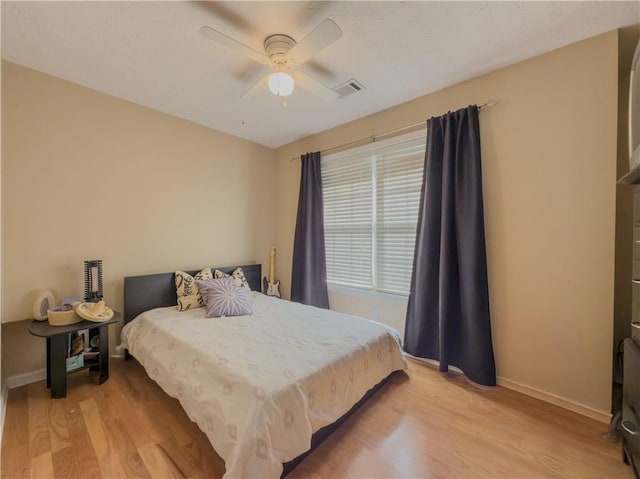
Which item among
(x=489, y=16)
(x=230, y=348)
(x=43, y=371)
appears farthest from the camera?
(x=43, y=371)

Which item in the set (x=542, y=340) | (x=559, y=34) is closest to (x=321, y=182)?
(x=559, y=34)

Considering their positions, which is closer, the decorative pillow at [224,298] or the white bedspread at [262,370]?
the white bedspread at [262,370]

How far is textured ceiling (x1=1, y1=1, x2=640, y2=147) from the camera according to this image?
158 cm

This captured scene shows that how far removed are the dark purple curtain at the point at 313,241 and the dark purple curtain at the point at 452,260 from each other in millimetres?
1197

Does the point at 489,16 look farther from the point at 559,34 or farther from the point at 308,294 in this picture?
the point at 308,294

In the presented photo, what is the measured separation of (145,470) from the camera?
136 cm

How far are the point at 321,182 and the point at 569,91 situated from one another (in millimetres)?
2361

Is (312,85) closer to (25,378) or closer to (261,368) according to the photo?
(261,368)

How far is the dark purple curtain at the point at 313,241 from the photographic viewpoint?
342 cm

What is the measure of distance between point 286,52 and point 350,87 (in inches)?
30.6

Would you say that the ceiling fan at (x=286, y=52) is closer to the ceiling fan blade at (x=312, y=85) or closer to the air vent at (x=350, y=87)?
the ceiling fan blade at (x=312, y=85)

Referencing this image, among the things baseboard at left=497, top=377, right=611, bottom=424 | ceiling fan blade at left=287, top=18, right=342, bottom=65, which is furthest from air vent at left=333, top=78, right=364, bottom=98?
baseboard at left=497, top=377, right=611, bottom=424

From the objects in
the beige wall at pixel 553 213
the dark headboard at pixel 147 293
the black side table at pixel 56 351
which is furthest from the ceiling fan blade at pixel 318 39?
the black side table at pixel 56 351

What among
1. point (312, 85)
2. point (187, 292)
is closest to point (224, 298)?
point (187, 292)
